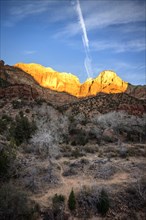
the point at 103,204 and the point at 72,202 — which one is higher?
the point at 72,202

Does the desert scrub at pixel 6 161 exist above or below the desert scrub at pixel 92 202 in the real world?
above

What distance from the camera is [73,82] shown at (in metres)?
145

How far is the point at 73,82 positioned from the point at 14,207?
132 m

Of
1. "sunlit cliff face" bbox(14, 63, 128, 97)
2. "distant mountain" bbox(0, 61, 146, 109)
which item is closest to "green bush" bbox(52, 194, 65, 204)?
"distant mountain" bbox(0, 61, 146, 109)

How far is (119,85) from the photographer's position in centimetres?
12762

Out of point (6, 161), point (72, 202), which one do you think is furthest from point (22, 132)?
point (72, 202)

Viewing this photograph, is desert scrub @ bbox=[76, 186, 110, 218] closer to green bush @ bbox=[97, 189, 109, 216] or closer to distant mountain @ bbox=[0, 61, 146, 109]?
green bush @ bbox=[97, 189, 109, 216]

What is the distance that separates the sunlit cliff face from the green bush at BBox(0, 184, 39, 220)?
111 metres

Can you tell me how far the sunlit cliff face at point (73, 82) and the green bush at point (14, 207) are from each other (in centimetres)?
11139

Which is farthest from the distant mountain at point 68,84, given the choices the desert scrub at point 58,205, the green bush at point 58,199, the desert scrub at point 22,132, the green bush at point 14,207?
the green bush at point 14,207

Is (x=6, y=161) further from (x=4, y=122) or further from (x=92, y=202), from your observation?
(x=4, y=122)

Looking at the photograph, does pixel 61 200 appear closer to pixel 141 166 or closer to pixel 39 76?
pixel 141 166

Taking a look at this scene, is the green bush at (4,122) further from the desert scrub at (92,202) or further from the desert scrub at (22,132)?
the desert scrub at (92,202)

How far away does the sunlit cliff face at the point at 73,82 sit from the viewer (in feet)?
423
